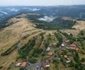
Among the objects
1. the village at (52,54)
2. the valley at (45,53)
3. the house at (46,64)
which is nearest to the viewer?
the house at (46,64)

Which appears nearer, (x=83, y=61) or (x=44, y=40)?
(x=83, y=61)

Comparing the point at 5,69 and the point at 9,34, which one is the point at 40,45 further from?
the point at 9,34

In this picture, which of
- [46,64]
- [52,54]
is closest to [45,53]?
[52,54]

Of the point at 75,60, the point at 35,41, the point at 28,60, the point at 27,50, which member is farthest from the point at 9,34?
the point at 75,60

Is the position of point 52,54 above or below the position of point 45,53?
above

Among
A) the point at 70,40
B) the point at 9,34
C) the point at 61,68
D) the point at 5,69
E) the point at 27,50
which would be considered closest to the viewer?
the point at 61,68

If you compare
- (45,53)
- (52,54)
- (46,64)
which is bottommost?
(46,64)

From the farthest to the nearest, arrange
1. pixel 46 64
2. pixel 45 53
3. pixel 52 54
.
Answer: pixel 45 53 → pixel 52 54 → pixel 46 64

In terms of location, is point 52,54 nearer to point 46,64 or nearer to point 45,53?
point 45,53
